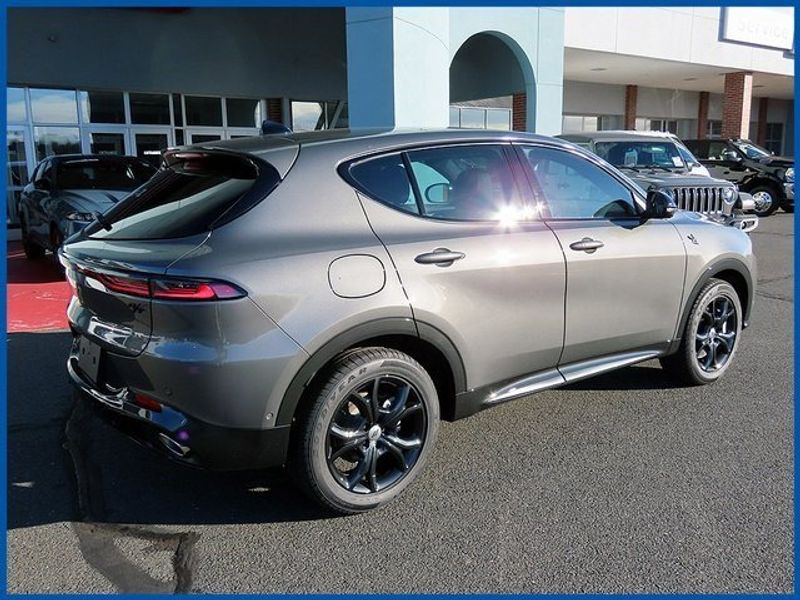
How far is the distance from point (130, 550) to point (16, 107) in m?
13.4

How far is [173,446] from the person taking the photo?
282 cm

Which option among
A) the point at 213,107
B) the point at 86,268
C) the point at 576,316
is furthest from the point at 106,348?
the point at 213,107

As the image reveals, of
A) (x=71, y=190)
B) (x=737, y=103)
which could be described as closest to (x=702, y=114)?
(x=737, y=103)

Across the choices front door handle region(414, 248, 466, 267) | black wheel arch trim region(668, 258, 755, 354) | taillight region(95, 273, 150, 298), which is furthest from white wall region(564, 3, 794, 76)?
taillight region(95, 273, 150, 298)

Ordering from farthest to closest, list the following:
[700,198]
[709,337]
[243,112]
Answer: [243,112], [700,198], [709,337]

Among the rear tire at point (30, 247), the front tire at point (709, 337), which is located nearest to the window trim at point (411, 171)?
the front tire at point (709, 337)

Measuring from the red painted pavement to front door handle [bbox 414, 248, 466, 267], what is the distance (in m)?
4.83

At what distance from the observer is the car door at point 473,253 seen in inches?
126

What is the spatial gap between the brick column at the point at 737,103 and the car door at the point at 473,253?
22259 mm

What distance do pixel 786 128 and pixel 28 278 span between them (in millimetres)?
35843

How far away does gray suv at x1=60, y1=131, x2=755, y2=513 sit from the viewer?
8.98ft

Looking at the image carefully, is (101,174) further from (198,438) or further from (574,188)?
(198,438)

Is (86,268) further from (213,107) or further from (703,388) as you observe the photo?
(213,107)

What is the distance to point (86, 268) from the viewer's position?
306cm
